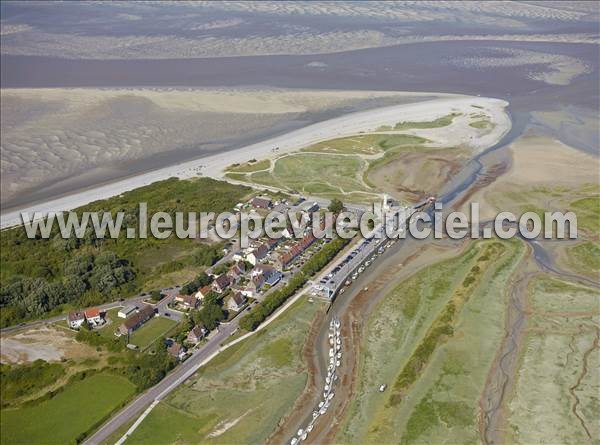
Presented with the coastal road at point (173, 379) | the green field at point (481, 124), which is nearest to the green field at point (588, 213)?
the green field at point (481, 124)

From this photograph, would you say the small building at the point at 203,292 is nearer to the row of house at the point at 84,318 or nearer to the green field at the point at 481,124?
the row of house at the point at 84,318

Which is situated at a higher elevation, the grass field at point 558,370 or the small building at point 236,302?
the small building at point 236,302

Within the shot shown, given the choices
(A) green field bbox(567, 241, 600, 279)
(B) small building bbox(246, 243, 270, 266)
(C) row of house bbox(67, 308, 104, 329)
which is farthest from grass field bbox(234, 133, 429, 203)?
(C) row of house bbox(67, 308, 104, 329)

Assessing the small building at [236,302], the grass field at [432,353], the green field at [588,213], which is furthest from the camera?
the green field at [588,213]

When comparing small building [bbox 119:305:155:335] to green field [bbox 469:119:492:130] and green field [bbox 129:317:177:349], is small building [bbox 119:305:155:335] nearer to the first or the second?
green field [bbox 129:317:177:349]

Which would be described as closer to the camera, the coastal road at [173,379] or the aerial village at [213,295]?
the coastal road at [173,379]

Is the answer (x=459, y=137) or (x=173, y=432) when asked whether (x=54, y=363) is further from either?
(x=459, y=137)

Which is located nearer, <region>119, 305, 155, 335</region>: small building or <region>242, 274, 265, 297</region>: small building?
<region>119, 305, 155, 335</region>: small building
